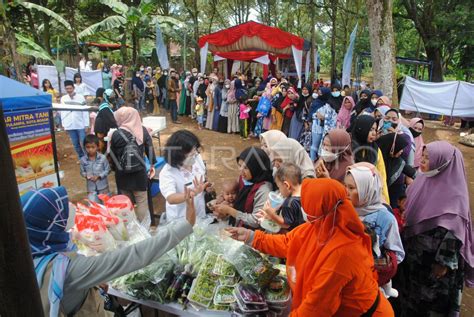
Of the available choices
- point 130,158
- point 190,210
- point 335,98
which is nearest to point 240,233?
point 190,210

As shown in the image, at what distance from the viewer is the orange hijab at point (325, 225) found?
166cm

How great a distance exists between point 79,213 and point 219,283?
41.6 inches

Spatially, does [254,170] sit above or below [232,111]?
above

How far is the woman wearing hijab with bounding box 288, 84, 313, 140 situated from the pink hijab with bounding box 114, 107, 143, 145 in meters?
4.99

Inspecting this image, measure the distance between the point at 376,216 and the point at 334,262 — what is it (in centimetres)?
76

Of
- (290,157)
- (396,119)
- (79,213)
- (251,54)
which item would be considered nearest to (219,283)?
(79,213)

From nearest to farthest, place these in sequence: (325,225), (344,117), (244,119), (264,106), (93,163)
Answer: (325,225)
(93,163)
(344,117)
(264,106)
(244,119)

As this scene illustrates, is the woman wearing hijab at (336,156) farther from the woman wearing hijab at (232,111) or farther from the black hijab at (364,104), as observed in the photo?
the woman wearing hijab at (232,111)

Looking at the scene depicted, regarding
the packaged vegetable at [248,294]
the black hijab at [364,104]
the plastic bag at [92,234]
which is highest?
the black hijab at [364,104]

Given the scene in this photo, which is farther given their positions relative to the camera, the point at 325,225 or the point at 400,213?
the point at 400,213

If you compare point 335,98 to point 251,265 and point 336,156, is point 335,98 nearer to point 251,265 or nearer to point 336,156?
point 336,156

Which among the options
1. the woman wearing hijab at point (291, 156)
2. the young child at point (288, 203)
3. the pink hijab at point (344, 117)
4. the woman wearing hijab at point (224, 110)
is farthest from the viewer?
the woman wearing hijab at point (224, 110)

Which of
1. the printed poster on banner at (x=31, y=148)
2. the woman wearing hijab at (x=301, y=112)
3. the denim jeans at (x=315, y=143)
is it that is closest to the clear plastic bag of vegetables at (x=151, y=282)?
the printed poster on banner at (x=31, y=148)

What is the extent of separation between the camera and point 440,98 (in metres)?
11.1
